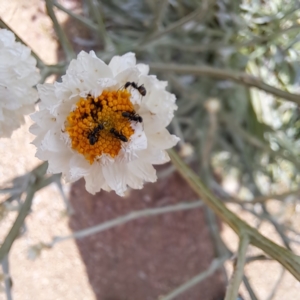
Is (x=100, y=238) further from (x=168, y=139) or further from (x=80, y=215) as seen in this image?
(x=168, y=139)

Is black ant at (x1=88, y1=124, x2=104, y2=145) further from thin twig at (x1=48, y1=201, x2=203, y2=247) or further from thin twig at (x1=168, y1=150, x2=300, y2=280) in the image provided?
thin twig at (x1=48, y1=201, x2=203, y2=247)

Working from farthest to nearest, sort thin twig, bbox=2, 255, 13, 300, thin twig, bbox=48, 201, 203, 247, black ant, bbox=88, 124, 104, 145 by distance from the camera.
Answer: thin twig, bbox=48, 201, 203, 247, thin twig, bbox=2, 255, 13, 300, black ant, bbox=88, 124, 104, 145

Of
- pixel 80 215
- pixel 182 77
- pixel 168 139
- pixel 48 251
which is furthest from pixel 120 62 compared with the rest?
pixel 182 77

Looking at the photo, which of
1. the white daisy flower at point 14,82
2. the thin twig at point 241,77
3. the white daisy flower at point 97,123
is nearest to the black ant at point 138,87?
the white daisy flower at point 97,123

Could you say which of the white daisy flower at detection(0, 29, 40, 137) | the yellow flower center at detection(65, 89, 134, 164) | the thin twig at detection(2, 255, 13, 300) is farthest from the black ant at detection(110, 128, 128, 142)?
the thin twig at detection(2, 255, 13, 300)

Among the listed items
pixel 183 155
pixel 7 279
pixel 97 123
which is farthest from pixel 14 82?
pixel 183 155

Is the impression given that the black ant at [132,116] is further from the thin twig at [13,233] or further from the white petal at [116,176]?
the thin twig at [13,233]
